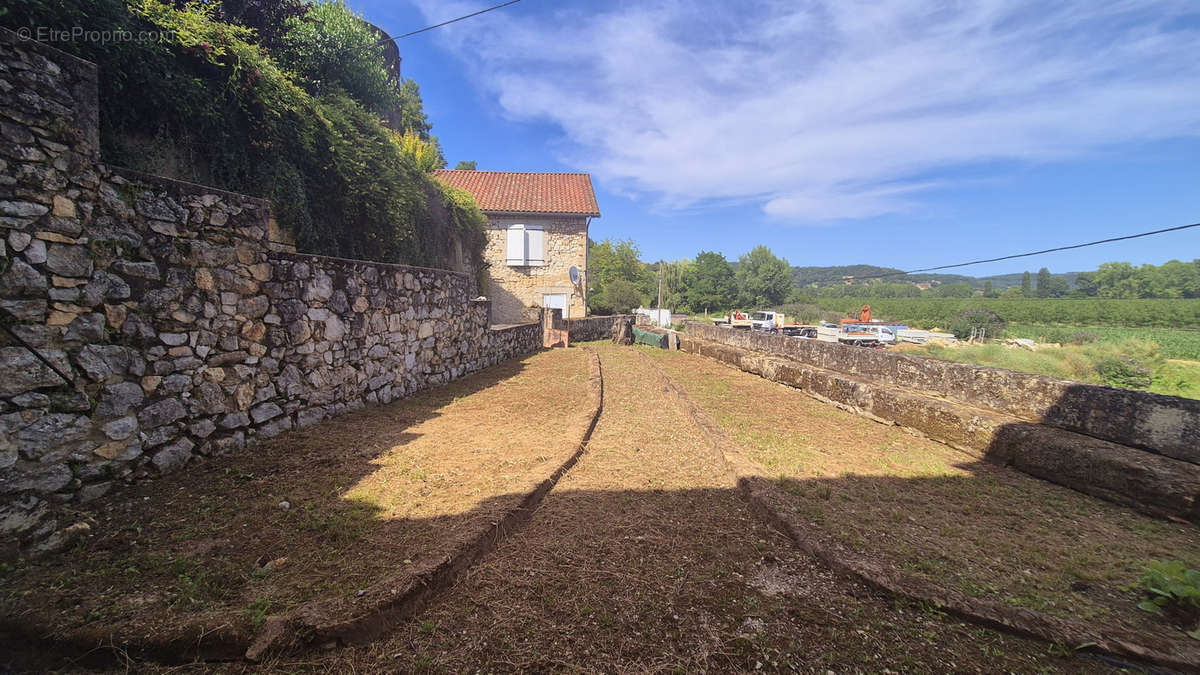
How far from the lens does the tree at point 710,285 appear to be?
5259cm

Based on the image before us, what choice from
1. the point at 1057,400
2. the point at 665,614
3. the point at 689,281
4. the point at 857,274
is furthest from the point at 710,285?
the point at 857,274

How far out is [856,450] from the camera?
15.0 feet

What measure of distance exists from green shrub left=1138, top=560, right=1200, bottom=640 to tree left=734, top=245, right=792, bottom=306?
2246 inches

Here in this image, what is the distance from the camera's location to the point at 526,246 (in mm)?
18891

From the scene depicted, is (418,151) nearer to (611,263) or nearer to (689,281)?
(611,263)

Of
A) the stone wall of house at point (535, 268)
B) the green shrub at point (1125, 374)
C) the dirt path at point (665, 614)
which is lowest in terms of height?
the dirt path at point (665, 614)

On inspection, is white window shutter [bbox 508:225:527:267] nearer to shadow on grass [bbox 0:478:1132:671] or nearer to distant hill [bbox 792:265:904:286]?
shadow on grass [bbox 0:478:1132:671]

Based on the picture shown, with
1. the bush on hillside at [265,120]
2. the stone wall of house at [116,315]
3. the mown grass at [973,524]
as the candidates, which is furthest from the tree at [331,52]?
the mown grass at [973,524]

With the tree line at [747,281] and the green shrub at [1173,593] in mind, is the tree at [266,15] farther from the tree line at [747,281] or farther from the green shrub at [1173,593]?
the tree line at [747,281]

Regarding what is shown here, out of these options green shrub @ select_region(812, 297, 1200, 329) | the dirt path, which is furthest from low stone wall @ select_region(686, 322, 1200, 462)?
green shrub @ select_region(812, 297, 1200, 329)

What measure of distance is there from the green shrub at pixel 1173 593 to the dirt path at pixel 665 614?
2.39 ft

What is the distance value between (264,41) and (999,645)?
1079cm

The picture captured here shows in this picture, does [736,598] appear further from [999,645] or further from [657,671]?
[999,645]

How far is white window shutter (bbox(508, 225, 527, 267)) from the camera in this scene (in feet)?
61.6
